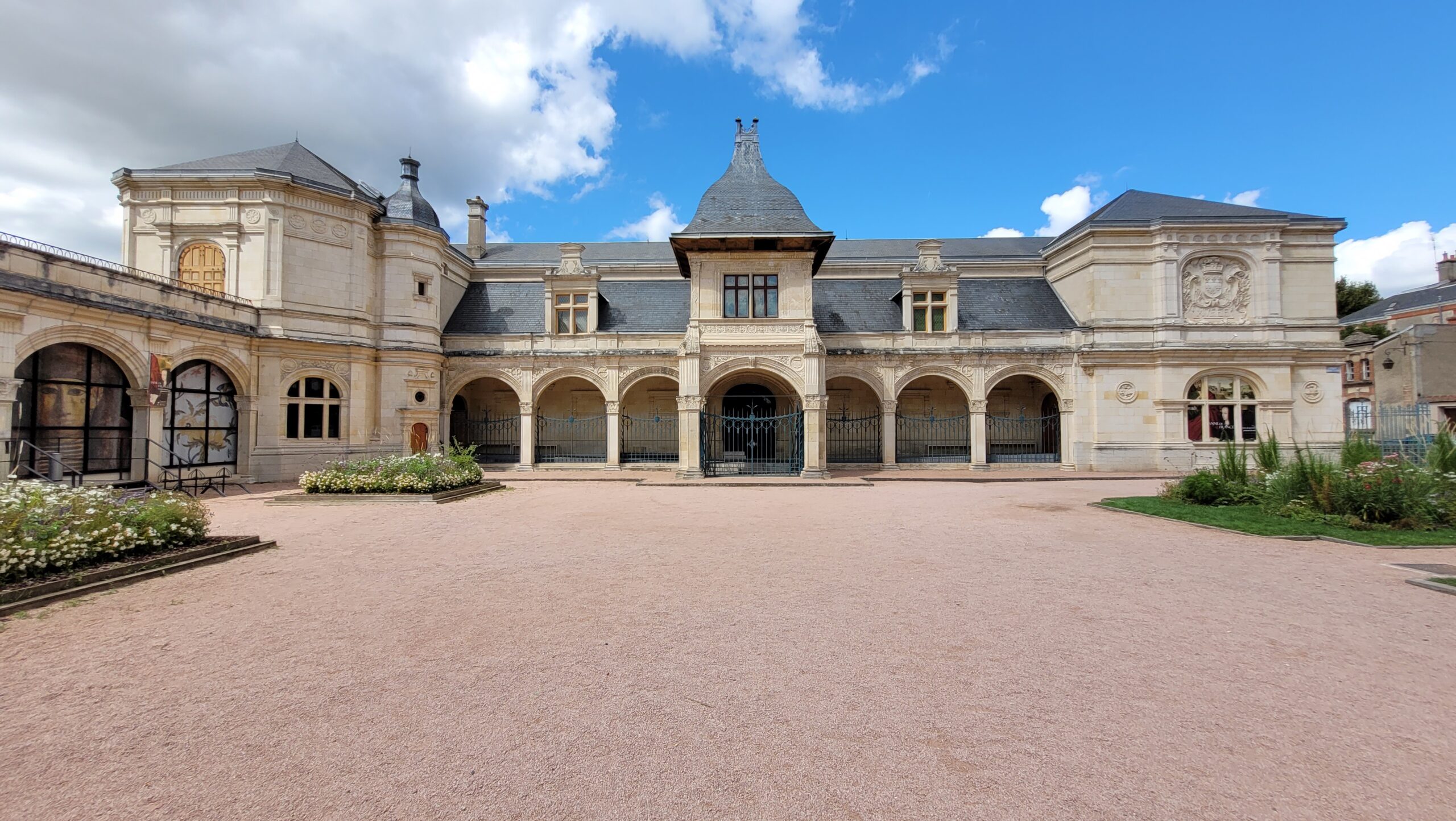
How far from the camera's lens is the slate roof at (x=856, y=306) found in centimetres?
2433

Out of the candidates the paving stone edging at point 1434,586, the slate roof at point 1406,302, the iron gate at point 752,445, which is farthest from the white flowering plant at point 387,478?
the slate roof at point 1406,302

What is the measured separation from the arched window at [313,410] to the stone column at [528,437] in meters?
5.96

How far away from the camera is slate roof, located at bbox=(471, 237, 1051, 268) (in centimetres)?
2808

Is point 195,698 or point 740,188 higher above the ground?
point 740,188

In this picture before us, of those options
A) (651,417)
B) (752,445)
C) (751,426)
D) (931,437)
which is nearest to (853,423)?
(931,437)

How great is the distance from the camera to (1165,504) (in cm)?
1186

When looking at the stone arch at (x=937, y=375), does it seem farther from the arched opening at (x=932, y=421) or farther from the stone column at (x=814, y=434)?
the stone column at (x=814, y=434)

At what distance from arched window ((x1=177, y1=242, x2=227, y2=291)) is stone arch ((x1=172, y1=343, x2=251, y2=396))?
289cm

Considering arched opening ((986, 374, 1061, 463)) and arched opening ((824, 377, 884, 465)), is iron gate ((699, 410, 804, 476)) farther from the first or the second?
arched opening ((986, 374, 1061, 463))

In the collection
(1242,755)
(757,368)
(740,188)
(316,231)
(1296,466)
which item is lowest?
(1242,755)

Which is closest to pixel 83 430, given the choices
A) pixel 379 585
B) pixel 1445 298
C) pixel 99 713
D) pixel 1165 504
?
pixel 379 585

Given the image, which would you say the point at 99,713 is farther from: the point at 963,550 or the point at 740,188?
the point at 740,188

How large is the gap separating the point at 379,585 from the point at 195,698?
2.59 metres

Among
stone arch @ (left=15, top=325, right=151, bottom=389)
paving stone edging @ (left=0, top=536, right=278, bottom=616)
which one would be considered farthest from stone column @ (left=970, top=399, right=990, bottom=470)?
stone arch @ (left=15, top=325, right=151, bottom=389)
